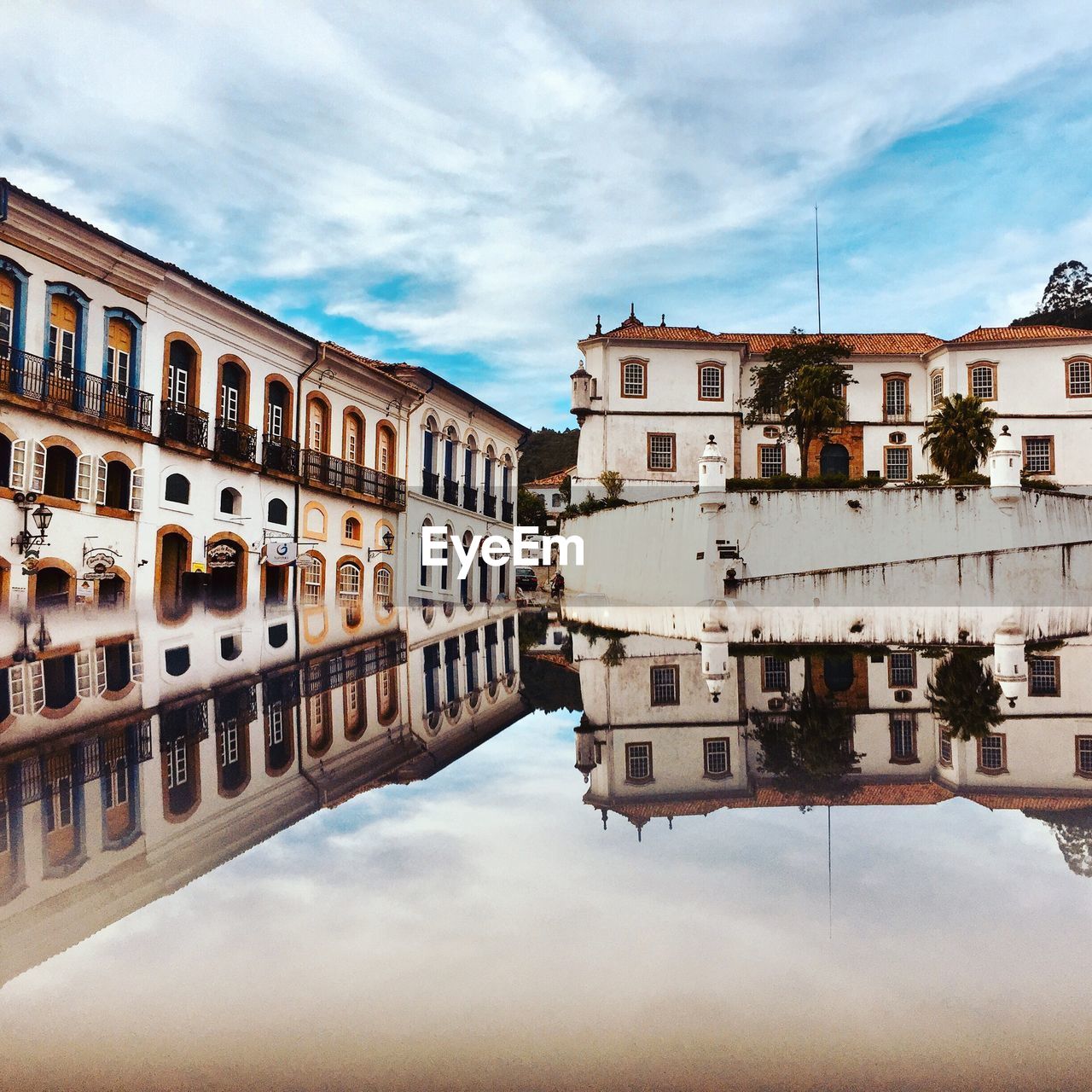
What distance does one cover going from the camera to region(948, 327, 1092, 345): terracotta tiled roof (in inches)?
1770

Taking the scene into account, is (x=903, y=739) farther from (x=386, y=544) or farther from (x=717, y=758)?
(x=386, y=544)

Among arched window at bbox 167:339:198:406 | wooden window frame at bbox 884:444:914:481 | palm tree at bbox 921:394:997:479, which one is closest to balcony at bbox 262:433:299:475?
arched window at bbox 167:339:198:406

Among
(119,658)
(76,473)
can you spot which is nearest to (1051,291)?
(76,473)

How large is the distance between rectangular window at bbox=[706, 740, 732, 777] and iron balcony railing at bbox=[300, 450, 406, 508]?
1075 inches

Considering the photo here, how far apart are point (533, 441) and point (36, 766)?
→ 110 metres

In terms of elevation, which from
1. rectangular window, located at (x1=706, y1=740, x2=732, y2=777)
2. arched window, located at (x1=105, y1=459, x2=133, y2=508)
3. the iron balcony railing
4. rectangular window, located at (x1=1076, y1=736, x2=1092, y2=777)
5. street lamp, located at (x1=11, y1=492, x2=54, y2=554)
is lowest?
rectangular window, located at (x1=1076, y1=736, x2=1092, y2=777)

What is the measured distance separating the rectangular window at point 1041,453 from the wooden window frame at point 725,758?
149 feet

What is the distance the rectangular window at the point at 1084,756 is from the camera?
5.04 meters

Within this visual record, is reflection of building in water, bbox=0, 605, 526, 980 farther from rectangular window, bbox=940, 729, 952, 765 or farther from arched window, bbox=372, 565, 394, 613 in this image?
arched window, bbox=372, 565, 394, 613

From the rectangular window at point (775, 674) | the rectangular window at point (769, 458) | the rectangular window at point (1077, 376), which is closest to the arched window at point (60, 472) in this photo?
the rectangular window at point (775, 674)

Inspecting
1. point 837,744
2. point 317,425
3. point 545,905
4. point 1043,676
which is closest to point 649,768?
point 837,744

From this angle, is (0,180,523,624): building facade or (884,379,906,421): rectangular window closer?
(0,180,523,624): building facade

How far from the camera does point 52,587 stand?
2147 centimetres

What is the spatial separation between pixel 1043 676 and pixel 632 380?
37343 mm
